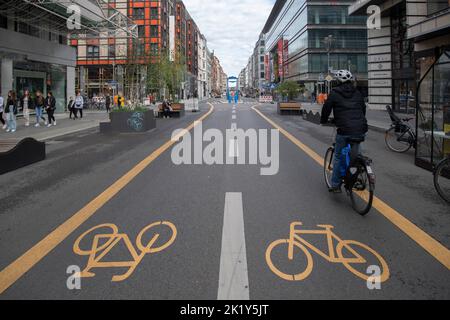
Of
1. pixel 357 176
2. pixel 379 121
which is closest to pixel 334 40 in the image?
pixel 379 121

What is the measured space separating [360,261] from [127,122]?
48.8 ft

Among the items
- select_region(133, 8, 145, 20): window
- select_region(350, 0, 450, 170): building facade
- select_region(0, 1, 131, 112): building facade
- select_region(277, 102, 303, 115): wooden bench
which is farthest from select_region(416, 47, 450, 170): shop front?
select_region(133, 8, 145, 20): window

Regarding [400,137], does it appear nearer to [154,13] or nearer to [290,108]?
[290,108]

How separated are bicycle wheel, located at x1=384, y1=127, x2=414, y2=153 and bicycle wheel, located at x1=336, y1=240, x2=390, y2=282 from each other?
8.22m

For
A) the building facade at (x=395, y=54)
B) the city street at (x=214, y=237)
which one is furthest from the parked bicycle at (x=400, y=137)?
the building facade at (x=395, y=54)

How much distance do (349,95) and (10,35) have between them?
1045 inches

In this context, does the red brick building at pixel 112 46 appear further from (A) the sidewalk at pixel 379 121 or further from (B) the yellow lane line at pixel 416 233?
(B) the yellow lane line at pixel 416 233

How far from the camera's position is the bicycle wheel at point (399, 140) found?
38.0 feet

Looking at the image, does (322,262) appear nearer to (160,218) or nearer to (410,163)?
(160,218)

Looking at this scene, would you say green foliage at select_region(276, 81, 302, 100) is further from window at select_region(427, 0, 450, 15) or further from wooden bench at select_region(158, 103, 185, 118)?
window at select_region(427, 0, 450, 15)

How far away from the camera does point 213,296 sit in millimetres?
3182

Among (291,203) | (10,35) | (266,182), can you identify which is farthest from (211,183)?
(10,35)

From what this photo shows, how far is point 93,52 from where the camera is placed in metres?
70.3
